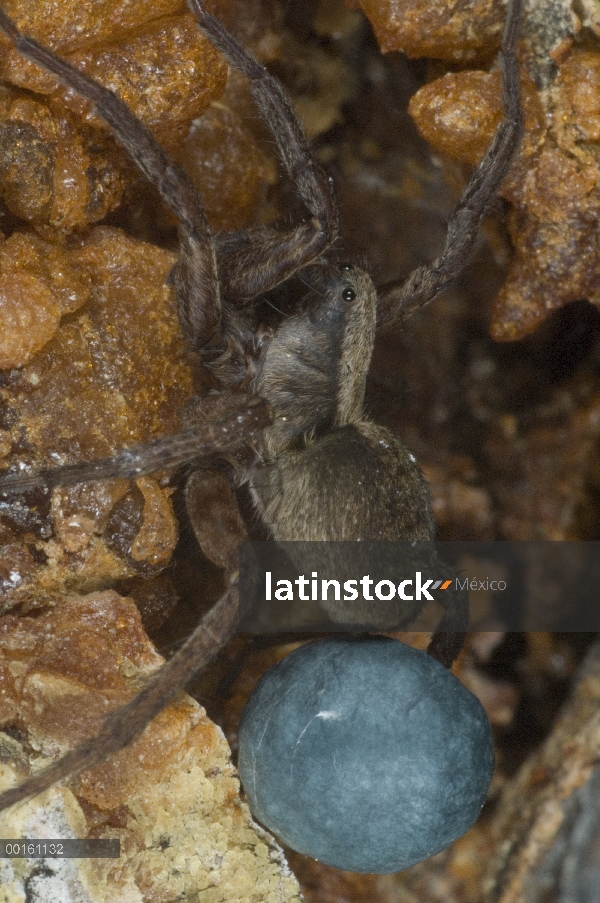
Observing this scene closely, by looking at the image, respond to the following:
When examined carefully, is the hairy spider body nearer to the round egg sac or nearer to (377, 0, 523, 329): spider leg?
(377, 0, 523, 329): spider leg

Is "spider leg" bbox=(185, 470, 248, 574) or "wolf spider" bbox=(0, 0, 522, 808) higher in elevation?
"wolf spider" bbox=(0, 0, 522, 808)

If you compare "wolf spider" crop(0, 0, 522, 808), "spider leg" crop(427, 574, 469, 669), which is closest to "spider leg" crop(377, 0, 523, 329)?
"wolf spider" crop(0, 0, 522, 808)

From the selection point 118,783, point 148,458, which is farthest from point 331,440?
point 118,783

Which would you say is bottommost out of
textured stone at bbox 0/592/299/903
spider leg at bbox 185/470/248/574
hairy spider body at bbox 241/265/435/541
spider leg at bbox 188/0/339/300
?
textured stone at bbox 0/592/299/903

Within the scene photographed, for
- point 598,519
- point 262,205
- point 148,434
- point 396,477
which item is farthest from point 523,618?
point 262,205

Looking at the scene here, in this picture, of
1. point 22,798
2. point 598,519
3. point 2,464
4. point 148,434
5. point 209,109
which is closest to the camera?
point 22,798

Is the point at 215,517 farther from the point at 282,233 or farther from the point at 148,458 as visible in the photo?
the point at 282,233

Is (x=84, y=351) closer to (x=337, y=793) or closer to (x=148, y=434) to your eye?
(x=148, y=434)
